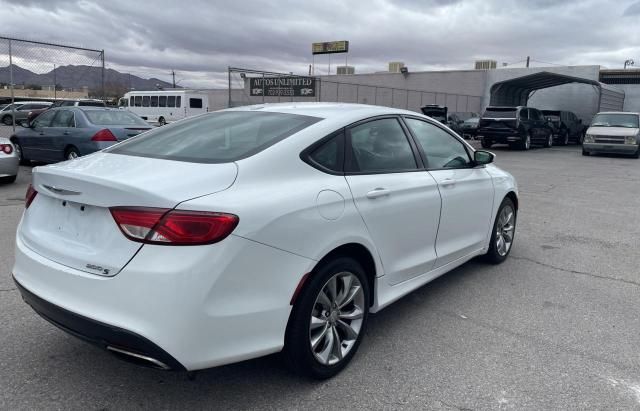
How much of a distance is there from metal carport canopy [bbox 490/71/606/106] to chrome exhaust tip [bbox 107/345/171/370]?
28519 millimetres

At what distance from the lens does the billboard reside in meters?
61.1

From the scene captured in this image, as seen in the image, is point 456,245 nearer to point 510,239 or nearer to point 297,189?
point 510,239

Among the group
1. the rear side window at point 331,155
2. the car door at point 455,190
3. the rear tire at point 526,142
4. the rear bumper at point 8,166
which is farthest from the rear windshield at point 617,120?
the rear side window at point 331,155

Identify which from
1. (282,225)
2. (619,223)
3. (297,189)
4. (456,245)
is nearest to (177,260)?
(282,225)

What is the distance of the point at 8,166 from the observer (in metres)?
9.20

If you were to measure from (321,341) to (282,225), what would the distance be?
32.6 inches

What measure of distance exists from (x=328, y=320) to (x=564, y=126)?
88.8 feet

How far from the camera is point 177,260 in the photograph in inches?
89.6

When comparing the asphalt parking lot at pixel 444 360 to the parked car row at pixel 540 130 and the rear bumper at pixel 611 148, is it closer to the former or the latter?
the parked car row at pixel 540 130

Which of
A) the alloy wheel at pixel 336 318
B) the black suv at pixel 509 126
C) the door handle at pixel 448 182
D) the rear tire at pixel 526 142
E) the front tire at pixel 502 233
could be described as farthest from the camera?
the rear tire at pixel 526 142

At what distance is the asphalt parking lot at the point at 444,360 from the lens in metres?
2.80

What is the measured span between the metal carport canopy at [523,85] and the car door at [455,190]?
83.4 ft

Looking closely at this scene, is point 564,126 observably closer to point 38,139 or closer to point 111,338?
point 38,139

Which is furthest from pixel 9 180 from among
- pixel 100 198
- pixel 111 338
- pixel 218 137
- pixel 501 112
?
pixel 501 112
